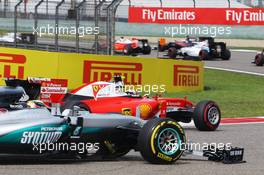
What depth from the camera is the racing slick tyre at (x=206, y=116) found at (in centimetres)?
1248

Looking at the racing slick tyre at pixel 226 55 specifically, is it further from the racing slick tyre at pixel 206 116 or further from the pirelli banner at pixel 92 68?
the racing slick tyre at pixel 206 116

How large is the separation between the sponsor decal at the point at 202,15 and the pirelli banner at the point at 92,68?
24850mm

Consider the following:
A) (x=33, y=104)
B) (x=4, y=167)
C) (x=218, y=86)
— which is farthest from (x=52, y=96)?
(x=218, y=86)

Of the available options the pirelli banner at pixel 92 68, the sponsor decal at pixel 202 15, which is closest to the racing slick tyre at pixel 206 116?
the pirelli banner at pixel 92 68

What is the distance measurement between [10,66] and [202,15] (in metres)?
29.5

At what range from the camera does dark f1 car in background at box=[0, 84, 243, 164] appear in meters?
7.73

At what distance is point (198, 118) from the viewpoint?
12.5m

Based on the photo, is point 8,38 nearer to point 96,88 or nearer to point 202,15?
point 96,88

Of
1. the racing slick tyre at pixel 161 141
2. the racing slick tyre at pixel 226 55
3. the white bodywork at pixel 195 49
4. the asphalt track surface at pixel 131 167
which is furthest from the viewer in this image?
the racing slick tyre at pixel 226 55

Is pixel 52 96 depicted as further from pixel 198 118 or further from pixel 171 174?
pixel 171 174

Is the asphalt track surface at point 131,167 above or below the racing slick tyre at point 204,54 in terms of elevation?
below

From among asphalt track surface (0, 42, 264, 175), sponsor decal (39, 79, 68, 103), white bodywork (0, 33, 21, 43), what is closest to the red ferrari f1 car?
sponsor decal (39, 79, 68, 103)

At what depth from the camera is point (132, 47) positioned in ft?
121

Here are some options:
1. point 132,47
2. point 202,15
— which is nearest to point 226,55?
point 132,47
